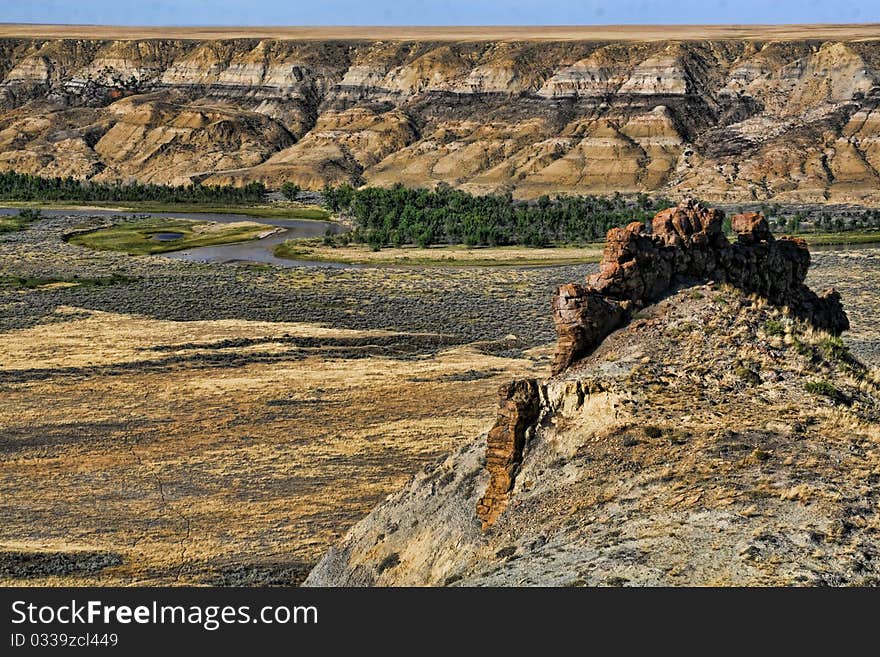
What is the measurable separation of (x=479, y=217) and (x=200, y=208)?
5143 cm

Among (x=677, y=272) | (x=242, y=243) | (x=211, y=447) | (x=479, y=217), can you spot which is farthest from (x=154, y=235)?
(x=677, y=272)

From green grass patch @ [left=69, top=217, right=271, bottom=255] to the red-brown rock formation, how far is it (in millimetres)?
90455

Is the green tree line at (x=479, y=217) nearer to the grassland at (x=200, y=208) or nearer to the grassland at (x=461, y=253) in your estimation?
the grassland at (x=461, y=253)

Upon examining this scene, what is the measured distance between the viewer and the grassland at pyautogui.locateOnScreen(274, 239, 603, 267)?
3890 inches

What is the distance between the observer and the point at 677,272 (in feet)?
89.0

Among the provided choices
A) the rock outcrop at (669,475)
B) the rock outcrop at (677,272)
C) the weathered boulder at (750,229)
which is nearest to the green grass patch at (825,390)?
the rock outcrop at (669,475)

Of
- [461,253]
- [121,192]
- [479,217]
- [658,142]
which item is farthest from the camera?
[121,192]

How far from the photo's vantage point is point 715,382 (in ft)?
75.8

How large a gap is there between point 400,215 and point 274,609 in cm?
11782

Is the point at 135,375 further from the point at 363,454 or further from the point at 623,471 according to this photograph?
the point at 623,471

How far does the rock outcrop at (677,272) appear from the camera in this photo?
2528 cm

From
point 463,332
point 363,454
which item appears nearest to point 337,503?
point 363,454

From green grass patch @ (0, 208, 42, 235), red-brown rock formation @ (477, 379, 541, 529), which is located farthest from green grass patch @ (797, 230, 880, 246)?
green grass patch @ (0, 208, 42, 235)

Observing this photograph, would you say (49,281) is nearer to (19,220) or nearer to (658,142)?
(19,220)
